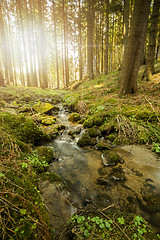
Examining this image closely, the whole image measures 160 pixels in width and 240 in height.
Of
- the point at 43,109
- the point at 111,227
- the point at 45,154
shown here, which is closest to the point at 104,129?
the point at 45,154

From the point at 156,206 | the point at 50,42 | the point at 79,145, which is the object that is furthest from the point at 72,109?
the point at 50,42

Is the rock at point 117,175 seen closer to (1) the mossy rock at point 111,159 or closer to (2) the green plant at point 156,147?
(1) the mossy rock at point 111,159

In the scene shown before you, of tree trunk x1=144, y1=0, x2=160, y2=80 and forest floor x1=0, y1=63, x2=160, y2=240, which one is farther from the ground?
tree trunk x1=144, y1=0, x2=160, y2=80

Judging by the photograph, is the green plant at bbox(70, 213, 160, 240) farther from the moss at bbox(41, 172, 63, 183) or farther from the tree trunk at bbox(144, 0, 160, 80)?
the tree trunk at bbox(144, 0, 160, 80)

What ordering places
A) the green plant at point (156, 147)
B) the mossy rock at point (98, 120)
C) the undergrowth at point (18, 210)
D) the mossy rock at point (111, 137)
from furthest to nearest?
the mossy rock at point (98, 120), the mossy rock at point (111, 137), the green plant at point (156, 147), the undergrowth at point (18, 210)

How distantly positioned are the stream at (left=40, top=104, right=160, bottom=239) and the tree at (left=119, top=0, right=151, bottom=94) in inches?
147

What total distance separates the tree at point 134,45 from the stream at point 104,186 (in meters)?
3.74

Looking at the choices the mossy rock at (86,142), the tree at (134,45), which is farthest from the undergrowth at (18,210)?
the tree at (134,45)

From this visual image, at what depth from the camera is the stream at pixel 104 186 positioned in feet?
6.90

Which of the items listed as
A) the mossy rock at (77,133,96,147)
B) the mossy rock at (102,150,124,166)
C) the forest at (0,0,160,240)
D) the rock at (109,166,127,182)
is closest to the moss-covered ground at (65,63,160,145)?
the forest at (0,0,160,240)

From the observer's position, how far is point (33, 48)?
63.9ft

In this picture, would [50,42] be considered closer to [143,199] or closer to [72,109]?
[72,109]

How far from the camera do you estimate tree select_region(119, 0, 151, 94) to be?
489 cm

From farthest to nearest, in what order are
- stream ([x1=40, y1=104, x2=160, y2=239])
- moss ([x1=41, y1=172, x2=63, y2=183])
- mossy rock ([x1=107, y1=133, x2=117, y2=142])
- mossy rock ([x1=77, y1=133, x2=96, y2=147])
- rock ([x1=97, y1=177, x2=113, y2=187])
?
mossy rock ([x1=77, y1=133, x2=96, y2=147]) < mossy rock ([x1=107, y1=133, x2=117, y2=142]) < rock ([x1=97, y1=177, x2=113, y2=187]) < moss ([x1=41, y1=172, x2=63, y2=183]) < stream ([x1=40, y1=104, x2=160, y2=239])
